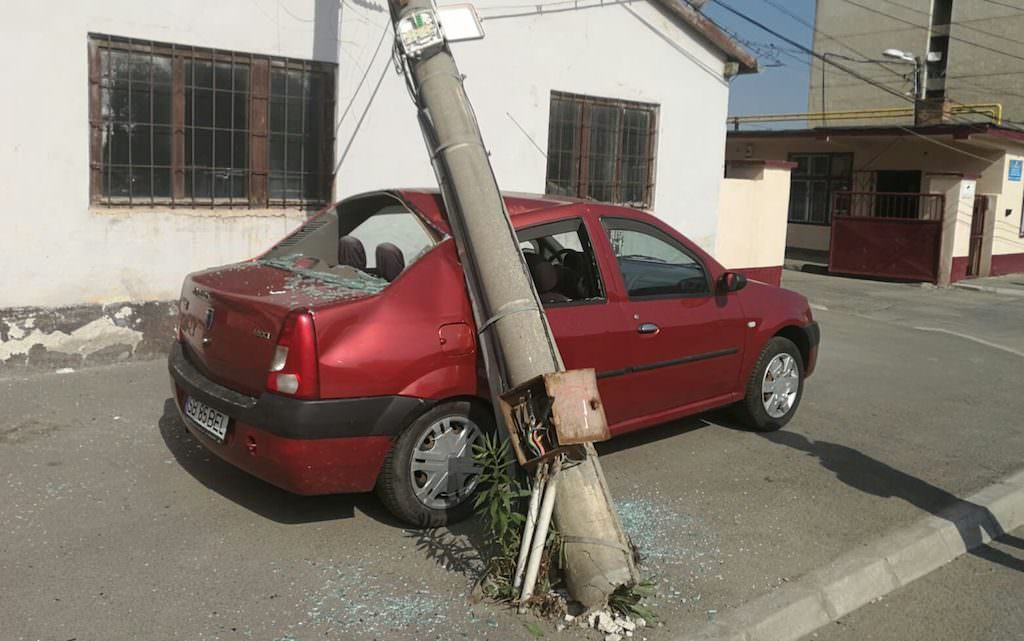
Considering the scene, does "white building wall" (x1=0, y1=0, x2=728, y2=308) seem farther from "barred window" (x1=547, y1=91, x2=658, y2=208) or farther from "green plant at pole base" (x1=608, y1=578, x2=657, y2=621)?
"green plant at pole base" (x1=608, y1=578, x2=657, y2=621)

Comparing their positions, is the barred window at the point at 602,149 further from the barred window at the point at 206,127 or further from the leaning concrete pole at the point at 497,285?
the leaning concrete pole at the point at 497,285

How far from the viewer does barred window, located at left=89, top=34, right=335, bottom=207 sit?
7.43 m

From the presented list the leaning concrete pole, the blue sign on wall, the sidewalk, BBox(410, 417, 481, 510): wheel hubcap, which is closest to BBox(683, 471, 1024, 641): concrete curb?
the leaning concrete pole

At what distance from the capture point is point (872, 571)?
14.3 feet

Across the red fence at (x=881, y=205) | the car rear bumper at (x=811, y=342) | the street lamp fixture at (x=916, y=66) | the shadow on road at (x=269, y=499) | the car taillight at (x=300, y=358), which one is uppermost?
the street lamp fixture at (x=916, y=66)

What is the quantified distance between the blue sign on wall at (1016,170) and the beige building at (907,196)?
0.02 m

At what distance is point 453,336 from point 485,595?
1229 millimetres

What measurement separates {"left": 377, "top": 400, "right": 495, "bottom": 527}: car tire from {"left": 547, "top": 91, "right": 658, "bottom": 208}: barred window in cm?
637

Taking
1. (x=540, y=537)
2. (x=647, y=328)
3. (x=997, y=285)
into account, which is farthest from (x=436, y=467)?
(x=997, y=285)

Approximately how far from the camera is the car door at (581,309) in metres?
4.94

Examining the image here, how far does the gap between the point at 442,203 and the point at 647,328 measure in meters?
1.37

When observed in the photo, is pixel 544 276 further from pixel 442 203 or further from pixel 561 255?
pixel 442 203

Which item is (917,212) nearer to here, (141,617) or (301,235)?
(301,235)

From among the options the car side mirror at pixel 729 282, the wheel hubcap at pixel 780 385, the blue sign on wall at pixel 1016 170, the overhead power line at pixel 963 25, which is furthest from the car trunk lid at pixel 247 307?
the overhead power line at pixel 963 25
